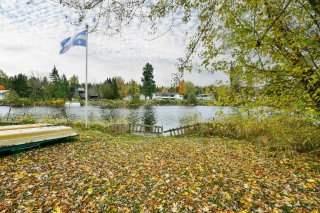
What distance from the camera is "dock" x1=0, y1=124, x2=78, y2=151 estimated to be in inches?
256

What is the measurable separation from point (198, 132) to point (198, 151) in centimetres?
584

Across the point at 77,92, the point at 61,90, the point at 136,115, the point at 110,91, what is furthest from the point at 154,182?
the point at 77,92

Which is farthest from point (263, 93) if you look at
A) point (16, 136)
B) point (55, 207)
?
point (16, 136)

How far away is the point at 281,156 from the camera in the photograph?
24.5 feet

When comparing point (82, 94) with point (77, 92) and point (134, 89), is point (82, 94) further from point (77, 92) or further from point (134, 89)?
point (134, 89)

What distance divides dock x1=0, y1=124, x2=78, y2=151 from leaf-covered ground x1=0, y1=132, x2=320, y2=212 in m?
0.34

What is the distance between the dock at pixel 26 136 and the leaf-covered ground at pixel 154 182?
1.10ft

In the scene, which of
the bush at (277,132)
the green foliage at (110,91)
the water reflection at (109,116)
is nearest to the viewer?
the bush at (277,132)

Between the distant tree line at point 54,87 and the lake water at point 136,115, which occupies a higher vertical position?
the distant tree line at point 54,87

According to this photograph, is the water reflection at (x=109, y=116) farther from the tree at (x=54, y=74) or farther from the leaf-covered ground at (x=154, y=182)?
the tree at (x=54, y=74)

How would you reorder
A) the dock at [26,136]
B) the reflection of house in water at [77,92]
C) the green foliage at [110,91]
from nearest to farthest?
the dock at [26,136], the green foliage at [110,91], the reflection of house in water at [77,92]

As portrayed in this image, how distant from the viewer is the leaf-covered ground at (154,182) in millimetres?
3941

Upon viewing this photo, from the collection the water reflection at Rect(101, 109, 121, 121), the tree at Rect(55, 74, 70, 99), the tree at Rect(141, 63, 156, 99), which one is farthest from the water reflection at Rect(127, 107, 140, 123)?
the tree at Rect(55, 74, 70, 99)

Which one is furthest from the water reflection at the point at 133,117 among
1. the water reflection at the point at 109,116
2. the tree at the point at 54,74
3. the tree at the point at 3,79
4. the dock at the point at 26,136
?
the tree at the point at 3,79
